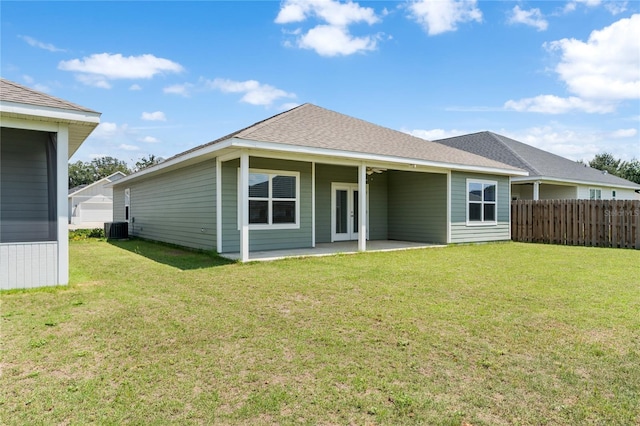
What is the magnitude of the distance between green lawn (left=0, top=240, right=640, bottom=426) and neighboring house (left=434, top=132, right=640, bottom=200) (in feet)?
42.8

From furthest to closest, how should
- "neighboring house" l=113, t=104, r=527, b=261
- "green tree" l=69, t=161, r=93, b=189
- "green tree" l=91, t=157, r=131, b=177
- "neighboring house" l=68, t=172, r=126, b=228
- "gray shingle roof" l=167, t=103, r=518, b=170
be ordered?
1. "green tree" l=91, t=157, r=131, b=177
2. "green tree" l=69, t=161, r=93, b=189
3. "neighboring house" l=68, t=172, r=126, b=228
4. "neighboring house" l=113, t=104, r=527, b=261
5. "gray shingle roof" l=167, t=103, r=518, b=170

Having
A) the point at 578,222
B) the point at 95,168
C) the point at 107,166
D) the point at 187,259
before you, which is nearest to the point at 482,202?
the point at 578,222

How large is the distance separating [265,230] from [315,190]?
2978 mm

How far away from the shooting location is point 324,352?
3.37 metres

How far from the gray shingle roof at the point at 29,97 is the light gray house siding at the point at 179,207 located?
424 centimetres

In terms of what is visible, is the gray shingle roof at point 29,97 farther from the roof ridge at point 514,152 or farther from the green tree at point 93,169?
the green tree at point 93,169

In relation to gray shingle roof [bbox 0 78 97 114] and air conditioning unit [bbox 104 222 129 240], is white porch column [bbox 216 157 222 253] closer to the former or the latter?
gray shingle roof [bbox 0 78 97 114]

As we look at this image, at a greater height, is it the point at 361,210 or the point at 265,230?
the point at 361,210

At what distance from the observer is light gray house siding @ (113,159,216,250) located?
33.9 feet

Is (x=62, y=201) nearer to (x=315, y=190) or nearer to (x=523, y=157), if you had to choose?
(x=315, y=190)

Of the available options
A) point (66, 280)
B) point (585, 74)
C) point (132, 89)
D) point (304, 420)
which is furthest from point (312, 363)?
point (132, 89)

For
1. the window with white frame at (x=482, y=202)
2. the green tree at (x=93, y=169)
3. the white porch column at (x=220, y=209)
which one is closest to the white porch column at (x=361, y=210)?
the white porch column at (x=220, y=209)

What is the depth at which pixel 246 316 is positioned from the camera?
4.48 meters

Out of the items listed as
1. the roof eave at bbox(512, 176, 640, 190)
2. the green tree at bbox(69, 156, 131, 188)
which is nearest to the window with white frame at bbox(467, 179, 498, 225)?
the roof eave at bbox(512, 176, 640, 190)
